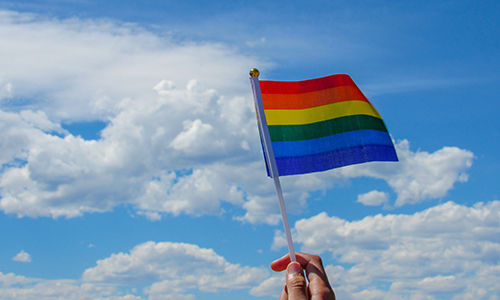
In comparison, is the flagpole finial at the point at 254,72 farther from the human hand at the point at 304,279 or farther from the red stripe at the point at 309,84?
the human hand at the point at 304,279

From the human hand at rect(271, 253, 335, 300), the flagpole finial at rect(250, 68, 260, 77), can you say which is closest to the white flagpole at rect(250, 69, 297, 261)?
the flagpole finial at rect(250, 68, 260, 77)

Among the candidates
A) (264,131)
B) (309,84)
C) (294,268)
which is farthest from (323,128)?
A: (294,268)

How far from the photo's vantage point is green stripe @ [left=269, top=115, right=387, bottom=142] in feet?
44.6

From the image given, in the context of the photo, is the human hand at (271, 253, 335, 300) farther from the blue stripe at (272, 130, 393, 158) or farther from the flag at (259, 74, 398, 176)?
the blue stripe at (272, 130, 393, 158)

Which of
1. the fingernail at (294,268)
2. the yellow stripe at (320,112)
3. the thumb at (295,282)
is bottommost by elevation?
the thumb at (295,282)

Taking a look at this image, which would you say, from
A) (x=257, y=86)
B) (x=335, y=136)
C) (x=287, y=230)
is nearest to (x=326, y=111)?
(x=335, y=136)

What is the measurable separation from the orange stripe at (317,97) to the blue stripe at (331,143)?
109cm

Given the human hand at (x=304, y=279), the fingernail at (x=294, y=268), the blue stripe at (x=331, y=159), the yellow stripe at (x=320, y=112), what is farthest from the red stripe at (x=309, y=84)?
the fingernail at (x=294, y=268)

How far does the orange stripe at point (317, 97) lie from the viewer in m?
13.9

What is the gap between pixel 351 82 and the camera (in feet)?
48.0

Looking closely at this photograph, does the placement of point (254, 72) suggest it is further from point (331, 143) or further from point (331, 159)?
point (331, 159)

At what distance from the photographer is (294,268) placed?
1098 cm

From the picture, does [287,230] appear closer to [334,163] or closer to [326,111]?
[334,163]

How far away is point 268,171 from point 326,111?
9.57ft
